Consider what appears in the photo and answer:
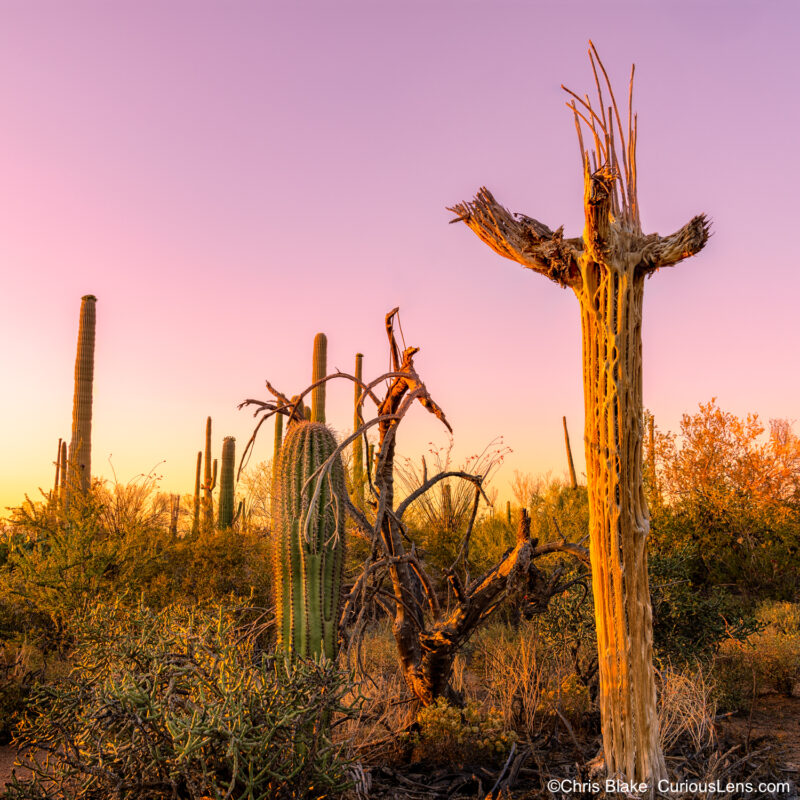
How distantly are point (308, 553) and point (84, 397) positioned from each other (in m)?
11.2

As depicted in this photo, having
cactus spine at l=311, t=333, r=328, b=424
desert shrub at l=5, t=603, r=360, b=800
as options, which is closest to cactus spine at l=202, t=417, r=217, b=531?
cactus spine at l=311, t=333, r=328, b=424

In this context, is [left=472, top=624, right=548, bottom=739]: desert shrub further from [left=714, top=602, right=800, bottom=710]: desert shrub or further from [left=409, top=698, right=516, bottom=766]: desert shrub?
[left=714, top=602, right=800, bottom=710]: desert shrub

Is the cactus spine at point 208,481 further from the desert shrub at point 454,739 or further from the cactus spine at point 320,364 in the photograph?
the desert shrub at point 454,739

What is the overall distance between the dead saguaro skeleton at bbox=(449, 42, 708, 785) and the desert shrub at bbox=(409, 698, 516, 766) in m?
1.68

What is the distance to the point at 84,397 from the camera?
13742 mm

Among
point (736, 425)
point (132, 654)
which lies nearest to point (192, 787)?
point (132, 654)

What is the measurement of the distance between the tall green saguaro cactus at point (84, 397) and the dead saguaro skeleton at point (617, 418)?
1150cm

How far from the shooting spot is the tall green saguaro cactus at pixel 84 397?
13.2 metres

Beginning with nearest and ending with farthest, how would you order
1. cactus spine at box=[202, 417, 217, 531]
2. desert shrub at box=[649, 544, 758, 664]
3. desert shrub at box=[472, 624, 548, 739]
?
desert shrub at box=[472, 624, 548, 739]
desert shrub at box=[649, 544, 758, 664]
cactus spine at box=[202, 417, 217, 531]

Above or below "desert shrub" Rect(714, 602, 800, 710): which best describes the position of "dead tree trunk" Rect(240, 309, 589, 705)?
above

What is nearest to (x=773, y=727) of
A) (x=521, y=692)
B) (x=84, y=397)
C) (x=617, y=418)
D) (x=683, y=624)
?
(x=683, y=624)

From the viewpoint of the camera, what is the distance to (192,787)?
302 centimetres

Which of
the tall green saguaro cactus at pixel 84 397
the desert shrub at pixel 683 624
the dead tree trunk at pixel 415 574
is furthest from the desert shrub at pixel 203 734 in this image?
the tall green saguaro cactus at pixel 84 397

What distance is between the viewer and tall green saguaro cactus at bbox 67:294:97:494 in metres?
13.2
